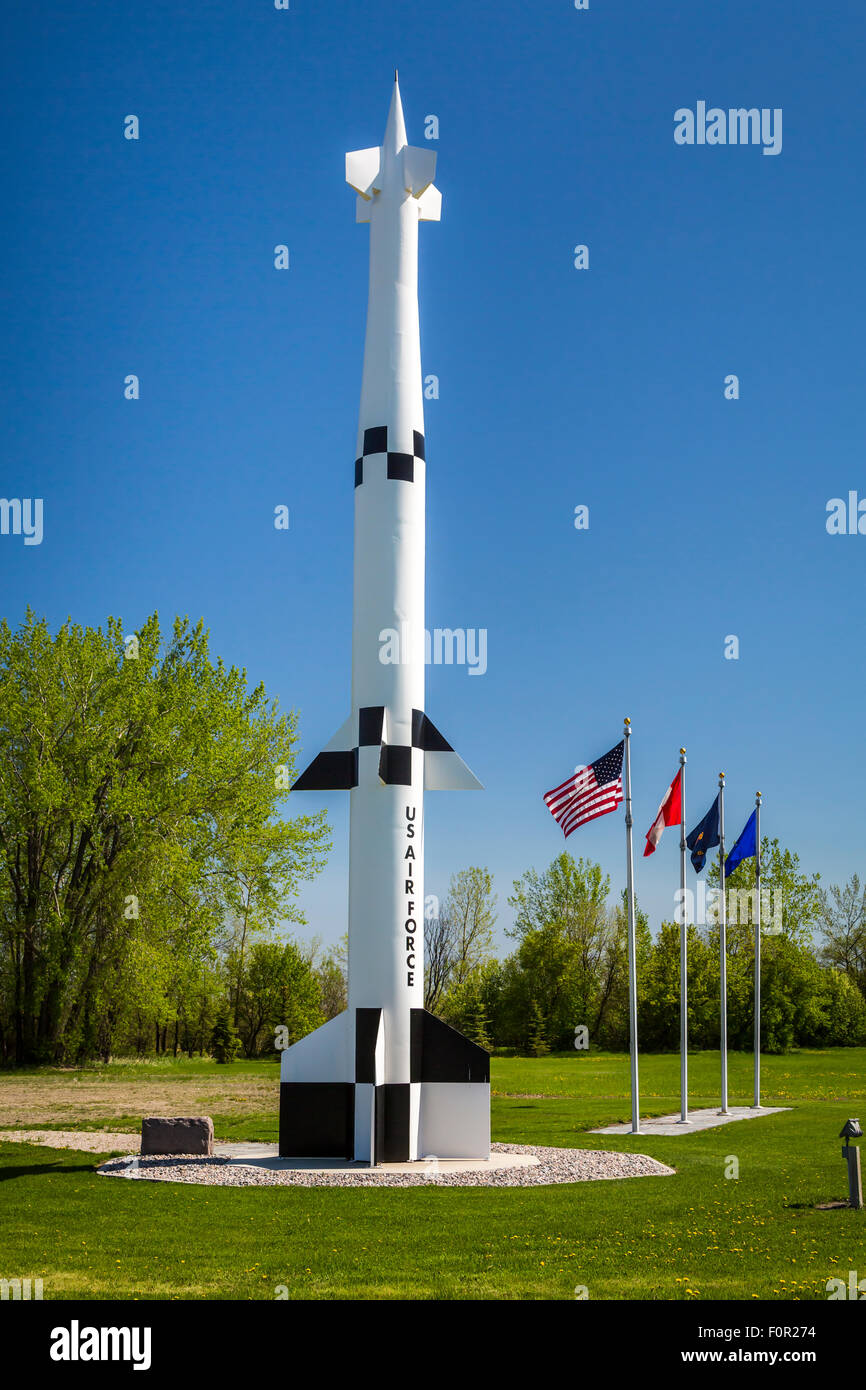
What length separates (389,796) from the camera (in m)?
18.2

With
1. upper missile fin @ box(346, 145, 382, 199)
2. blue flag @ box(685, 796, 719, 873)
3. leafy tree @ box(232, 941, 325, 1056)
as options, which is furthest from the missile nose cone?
leafy tree @ box(232, 941, 325, 1056)

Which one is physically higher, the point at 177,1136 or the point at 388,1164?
the point at 177,1136

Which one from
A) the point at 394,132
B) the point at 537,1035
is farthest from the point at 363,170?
the point at 537,1035

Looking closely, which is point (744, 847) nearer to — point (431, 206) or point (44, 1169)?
point (431, 206)

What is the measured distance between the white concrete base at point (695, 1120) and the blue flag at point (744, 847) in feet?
16.9

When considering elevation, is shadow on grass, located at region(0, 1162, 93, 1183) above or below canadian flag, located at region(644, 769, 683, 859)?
below

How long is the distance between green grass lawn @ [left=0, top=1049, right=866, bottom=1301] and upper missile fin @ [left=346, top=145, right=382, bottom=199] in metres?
15.3

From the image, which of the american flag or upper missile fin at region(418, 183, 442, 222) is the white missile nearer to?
upper missile fin at region(418, 183, 442, 222)

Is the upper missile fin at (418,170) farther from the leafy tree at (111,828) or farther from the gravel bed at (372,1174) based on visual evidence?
the leafy tree at (111,828)

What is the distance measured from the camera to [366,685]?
18.7 m

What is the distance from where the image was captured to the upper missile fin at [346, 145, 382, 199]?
20109mm

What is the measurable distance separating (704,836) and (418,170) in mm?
14377

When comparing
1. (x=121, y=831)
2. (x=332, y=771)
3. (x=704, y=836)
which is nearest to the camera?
(x=332, y=771)
